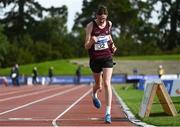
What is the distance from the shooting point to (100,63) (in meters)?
12.7

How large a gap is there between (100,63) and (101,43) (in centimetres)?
41

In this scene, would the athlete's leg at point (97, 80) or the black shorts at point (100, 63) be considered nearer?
the black shorts at point (100, 63)

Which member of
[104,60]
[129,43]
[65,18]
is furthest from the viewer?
[65,18]

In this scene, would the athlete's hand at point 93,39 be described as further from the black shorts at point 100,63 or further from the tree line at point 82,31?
the tree line at point 82,31

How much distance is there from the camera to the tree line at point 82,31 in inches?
4370

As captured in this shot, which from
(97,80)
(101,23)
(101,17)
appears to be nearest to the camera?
(101,17)

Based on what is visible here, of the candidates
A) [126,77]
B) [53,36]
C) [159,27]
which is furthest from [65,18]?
[126,77]

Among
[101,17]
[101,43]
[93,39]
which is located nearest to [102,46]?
[101,43]

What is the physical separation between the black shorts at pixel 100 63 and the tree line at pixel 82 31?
90515 mm

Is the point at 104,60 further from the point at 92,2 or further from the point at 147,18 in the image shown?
the point at 147,18

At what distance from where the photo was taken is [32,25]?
120250 mm

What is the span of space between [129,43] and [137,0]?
14.9m

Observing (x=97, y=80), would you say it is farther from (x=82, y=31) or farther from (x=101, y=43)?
(x=82, y=31)

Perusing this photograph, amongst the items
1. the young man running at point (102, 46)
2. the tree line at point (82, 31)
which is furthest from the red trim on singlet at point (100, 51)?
the tree line at point (82, 31)
